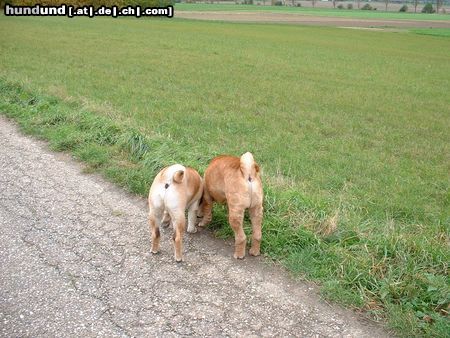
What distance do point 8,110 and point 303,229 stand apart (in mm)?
6560

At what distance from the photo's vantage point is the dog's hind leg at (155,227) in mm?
3799

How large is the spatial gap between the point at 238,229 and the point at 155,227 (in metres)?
0.71

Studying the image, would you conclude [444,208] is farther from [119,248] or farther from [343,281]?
[119,248]

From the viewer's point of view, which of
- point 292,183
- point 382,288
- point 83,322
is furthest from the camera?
point 292,183

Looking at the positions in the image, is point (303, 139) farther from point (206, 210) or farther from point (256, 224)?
point (256, 224)

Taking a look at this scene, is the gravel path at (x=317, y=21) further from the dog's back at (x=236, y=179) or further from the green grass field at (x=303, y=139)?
the dog's back at (x=236, y=179)

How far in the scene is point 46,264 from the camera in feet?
12.1

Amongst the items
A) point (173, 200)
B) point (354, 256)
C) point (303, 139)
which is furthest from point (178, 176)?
point (303, 139)

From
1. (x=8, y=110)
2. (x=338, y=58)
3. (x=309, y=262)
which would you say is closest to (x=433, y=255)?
(x=309, y=262)

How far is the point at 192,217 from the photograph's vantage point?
13.9 ft

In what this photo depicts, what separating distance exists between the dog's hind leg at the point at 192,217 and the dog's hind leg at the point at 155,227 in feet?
1.47

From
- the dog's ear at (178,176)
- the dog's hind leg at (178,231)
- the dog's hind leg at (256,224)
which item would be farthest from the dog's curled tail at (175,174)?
the dog's hind leg at (256,224)

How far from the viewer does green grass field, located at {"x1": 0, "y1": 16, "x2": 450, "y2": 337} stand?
3.64m

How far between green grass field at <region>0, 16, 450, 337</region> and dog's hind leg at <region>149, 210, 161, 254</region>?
67 cm
